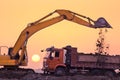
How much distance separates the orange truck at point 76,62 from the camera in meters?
47.3

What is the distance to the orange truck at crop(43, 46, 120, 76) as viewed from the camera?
155 feet

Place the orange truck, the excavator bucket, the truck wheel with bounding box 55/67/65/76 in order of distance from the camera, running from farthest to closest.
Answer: the orange truck → the truck wheel with bounding box 55/67/65/76 → the excavator bucket

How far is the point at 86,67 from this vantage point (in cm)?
4794

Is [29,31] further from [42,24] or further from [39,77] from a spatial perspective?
[39,77]

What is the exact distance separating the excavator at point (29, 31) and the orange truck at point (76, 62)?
3228 millimetres

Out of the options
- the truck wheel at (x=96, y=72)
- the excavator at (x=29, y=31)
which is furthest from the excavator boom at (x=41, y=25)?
the truck wheel at (x=96, y=72)

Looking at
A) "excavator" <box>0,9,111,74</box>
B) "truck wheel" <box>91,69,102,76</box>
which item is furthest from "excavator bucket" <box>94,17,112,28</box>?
"truck wheel" <box>91,69,102,76</box>

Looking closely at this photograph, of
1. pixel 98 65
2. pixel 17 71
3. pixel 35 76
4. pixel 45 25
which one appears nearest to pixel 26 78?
pixel 35 76

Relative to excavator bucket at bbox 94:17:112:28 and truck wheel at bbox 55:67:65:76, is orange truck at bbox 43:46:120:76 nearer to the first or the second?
truck wheel at bbox 55:67:65:76

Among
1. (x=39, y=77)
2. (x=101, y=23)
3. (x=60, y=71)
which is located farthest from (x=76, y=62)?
(x=39, y=77)

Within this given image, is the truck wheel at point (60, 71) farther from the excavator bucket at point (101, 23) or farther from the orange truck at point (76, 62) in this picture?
the excavator bucket at point (101, 23)

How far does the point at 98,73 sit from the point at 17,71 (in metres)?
9.84

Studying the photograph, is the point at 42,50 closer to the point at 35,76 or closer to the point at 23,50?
the point at 23,50

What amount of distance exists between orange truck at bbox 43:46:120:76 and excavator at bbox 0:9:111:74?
323 centimetres
